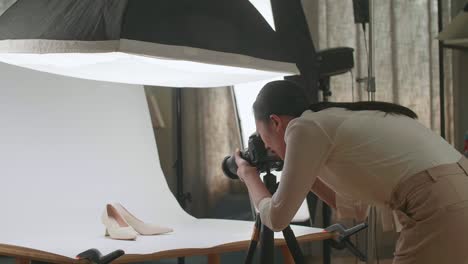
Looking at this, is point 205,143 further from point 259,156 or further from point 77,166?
point 259,156

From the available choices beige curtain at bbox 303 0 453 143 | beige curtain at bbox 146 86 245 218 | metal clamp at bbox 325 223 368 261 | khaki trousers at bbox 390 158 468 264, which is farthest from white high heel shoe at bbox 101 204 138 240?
beige curtain at bbox 303 0 453 143

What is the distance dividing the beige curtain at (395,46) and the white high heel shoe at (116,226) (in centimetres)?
178

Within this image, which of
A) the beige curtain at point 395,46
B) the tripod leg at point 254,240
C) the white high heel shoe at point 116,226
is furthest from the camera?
the beige curtain at point 395,46

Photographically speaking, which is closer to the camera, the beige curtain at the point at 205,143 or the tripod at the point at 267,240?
the tripod at the point at 267,240

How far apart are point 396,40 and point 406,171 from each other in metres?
2.31

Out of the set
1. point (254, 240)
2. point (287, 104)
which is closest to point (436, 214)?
point (287, 104)

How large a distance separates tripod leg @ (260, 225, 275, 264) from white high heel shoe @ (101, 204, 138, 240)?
0.52 meters

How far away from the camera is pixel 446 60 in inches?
141

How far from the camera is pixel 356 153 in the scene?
4.46 feet

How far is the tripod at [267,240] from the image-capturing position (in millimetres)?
1567

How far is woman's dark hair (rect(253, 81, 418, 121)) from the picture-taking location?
142 cm

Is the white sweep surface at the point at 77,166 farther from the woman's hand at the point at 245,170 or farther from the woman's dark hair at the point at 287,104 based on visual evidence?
the woman's dark hair at the point at 287,104

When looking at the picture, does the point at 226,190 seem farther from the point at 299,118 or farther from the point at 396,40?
the point at 299,118

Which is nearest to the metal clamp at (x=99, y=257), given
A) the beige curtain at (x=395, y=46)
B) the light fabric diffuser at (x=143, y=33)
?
the light fabric diffuser at (x=143, y=33)
